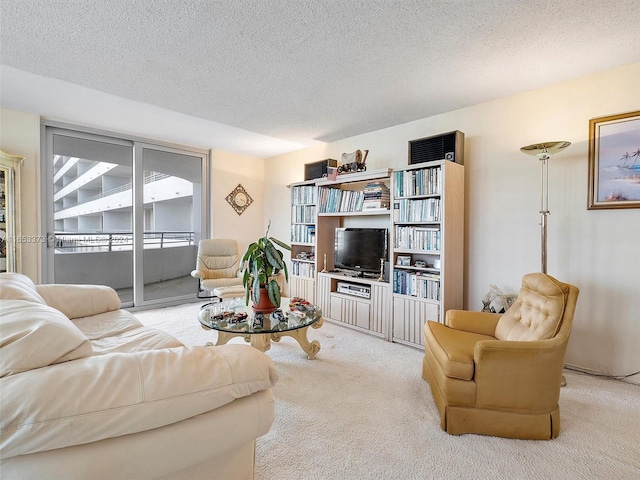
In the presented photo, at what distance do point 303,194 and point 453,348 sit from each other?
2.96 meters

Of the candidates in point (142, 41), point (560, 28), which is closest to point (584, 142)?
point (560, 28)

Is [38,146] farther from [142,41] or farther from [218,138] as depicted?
[142,41]

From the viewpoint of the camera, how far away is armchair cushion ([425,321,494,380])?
6.04 ft

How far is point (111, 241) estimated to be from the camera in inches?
179

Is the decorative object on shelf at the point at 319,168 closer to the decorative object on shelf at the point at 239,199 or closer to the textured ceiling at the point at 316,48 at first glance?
the textured ceiling at the point at 316,48

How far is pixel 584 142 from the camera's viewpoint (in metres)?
2.65

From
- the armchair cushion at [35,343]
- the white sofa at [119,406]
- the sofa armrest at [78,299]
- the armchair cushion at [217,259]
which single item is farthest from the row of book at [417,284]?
the armchair cushion at [35,343]

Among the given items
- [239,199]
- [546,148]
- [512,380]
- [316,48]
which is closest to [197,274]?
[239,199]

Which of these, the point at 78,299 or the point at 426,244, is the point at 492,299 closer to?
the point at 426,244

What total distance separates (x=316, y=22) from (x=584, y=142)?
2338 millimetres

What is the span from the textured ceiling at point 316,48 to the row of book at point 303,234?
1671 millimetres

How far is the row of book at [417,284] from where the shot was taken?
10.1ft

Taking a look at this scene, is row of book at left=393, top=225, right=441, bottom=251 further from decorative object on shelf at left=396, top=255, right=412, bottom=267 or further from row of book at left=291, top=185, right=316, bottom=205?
row of book at left=291, top=185, right=316, bottom=205

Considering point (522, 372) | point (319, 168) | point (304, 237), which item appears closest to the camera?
point (522, 372)
